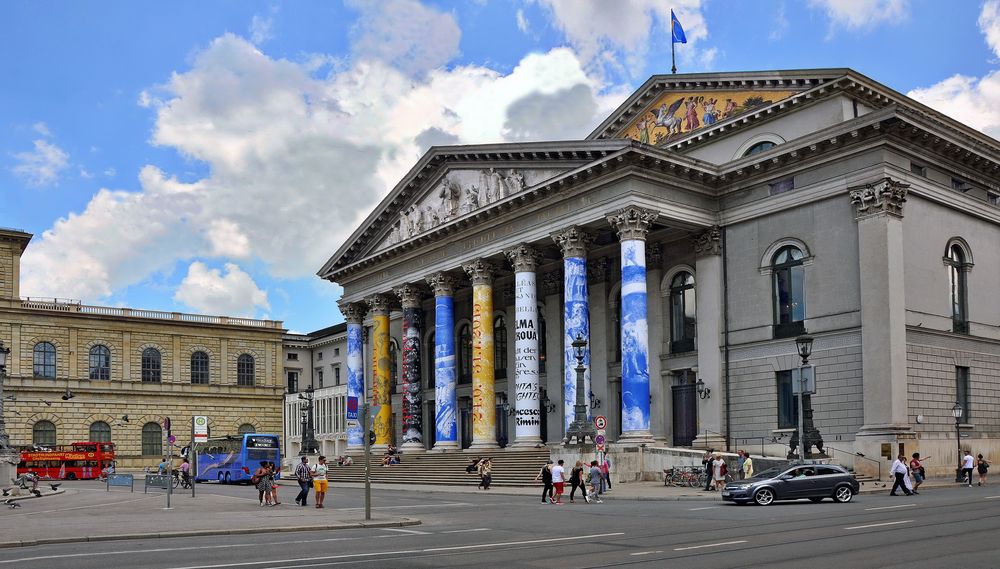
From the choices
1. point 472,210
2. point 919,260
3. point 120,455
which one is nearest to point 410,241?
point 472,210

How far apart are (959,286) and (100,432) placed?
72.3m

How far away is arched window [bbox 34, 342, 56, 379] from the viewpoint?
85750 millimetres

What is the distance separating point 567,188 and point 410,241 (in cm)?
1311

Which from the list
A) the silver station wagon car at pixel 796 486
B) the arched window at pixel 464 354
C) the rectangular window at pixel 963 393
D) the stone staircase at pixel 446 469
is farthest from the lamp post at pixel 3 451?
the rectangular window at pixel 963 393

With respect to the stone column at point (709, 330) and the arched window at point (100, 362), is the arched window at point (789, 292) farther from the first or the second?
the arched window at point (100, 362)

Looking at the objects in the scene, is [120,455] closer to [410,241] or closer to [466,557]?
[410,241]

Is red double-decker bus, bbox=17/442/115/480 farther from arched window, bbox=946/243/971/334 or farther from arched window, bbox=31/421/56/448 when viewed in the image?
arched window, bbox=946/243/971/334

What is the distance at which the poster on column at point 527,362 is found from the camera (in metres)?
45.7

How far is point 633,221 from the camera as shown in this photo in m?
41.3

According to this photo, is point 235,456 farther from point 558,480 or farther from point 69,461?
point 558,480

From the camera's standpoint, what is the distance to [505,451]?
46375 millimetres

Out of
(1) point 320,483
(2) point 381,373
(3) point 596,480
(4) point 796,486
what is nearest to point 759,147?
(3) point 596,480

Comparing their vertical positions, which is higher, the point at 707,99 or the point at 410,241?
the point at 707,99

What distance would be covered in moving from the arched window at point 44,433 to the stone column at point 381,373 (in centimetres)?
4012
